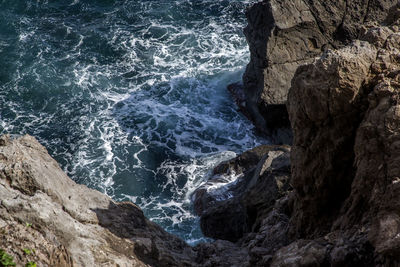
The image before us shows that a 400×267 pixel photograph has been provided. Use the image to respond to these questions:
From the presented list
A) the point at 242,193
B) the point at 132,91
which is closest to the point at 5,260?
the point at 242,193

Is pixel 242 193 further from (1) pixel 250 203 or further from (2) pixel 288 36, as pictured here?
(2) pixel 288 36

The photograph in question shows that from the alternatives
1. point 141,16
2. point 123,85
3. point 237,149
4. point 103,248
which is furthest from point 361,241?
point 141,16

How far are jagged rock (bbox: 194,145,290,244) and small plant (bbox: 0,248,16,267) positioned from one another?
445 inches

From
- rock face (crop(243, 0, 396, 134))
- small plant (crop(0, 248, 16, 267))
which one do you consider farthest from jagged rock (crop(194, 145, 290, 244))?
small plant (crop(0, 248, 16, 267))

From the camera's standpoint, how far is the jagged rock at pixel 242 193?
773 inches

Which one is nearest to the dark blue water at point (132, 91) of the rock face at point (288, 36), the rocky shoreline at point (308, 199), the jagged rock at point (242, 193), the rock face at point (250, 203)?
the jagged rock at point (242, 193)

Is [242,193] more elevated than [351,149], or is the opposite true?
[351,149]

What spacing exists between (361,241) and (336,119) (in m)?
3.34

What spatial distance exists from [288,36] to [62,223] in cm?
2241

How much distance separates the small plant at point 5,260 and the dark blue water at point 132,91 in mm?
15559

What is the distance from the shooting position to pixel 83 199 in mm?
14211

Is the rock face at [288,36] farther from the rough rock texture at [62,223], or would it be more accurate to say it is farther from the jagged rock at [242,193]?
the rough rock texture at [62,223]

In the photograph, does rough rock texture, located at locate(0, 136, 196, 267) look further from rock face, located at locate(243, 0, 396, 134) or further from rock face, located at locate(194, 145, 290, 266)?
rock face, located at locate(243, 0, 396, 134)

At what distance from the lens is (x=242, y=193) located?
2253 cm
